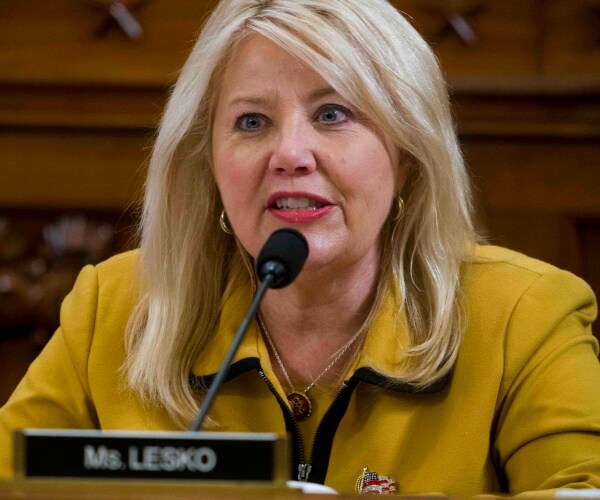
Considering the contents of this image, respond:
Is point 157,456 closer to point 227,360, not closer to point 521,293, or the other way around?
point 227,360

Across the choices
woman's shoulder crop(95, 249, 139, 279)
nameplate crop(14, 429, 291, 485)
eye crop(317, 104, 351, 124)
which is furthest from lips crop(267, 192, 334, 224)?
nameplate crop(14, 429, 291, 485)

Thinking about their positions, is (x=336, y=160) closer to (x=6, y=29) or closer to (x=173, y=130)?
(x=173, y=130)

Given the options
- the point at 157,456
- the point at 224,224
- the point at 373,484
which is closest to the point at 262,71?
the point at 224,224

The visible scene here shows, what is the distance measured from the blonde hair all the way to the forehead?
0.02 metres

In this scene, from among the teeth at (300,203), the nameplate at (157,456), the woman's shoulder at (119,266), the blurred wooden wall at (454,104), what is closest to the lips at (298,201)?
the teeth at (300,203)

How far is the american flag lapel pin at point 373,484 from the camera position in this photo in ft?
6.06

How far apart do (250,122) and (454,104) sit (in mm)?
1097

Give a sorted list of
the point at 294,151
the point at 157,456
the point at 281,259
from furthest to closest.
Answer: the point at 294,151 < the point at 281,259 < the point at 157,456

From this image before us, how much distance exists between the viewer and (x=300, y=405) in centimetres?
194

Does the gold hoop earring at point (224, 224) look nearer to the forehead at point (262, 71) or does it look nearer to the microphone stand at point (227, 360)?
the forehead at point (262, 71)

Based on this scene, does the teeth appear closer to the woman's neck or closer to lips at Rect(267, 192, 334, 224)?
lips at Rect(267, 192, 334, 224)

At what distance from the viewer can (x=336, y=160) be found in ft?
6.08

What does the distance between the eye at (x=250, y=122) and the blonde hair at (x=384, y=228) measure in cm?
12

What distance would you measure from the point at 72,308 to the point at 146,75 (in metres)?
1.01
